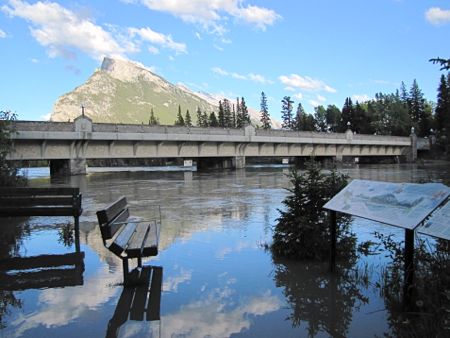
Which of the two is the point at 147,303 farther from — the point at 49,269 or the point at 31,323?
the point at 49,269

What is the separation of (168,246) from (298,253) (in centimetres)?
257

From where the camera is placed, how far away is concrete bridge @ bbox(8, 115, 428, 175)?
131 feet

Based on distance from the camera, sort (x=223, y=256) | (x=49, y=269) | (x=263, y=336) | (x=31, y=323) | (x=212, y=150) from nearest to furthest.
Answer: (x=263, y=336) → (x=31, y=323) → (x=49, y=269) → (x=223, y=256) → (x=212, y=150)

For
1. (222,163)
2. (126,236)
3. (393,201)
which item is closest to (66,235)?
(126,236)

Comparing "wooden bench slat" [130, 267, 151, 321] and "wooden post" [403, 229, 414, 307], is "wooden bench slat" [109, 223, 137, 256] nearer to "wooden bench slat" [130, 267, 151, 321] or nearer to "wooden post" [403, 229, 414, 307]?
"wooden bench slat" [130, 267, 151, 321]

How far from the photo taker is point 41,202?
9.18 meters

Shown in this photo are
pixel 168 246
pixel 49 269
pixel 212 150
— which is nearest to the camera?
pixel 49 269

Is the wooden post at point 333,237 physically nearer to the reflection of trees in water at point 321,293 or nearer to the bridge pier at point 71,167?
the reflection of trees in water at point 321,293

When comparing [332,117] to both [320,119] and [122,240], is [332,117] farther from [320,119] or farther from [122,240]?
[122,240]

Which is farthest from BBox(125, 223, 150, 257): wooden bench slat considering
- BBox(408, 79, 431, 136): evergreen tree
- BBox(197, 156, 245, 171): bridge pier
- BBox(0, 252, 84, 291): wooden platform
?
BBox(408, 79, 431, 136): evergreen tree

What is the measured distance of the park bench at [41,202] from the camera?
9.12m

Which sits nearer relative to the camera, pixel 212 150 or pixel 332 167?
pixel 332 167

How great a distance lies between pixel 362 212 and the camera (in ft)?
17.9

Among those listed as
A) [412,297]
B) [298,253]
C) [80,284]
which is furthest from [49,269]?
[412,297]
